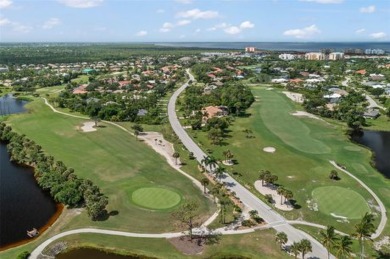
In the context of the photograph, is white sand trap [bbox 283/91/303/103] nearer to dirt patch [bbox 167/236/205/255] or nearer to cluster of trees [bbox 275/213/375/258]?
A: cluster of trees [bbox 275/213/375/258]

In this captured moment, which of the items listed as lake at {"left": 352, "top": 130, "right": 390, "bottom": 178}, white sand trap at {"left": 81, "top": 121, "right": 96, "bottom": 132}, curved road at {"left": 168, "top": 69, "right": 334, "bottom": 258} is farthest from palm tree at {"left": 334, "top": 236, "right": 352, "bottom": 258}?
white sand trap at {"left": 81, "top": 121, "right": 96, "bottom": 132}

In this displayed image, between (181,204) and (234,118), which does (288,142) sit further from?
(181,204)

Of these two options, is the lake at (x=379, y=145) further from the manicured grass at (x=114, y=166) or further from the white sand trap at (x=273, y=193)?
the manicured grass at (x=114, y=166)

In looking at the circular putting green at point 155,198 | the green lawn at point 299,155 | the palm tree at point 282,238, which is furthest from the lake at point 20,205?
the green lawn at point 299,155

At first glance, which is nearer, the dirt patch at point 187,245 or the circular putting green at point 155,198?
the dirt patch at point 187,245

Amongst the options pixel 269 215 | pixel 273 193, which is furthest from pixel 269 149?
pixel 269 215

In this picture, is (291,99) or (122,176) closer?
(122,176)

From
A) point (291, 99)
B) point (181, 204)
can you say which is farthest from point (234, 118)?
point (181, 204)
